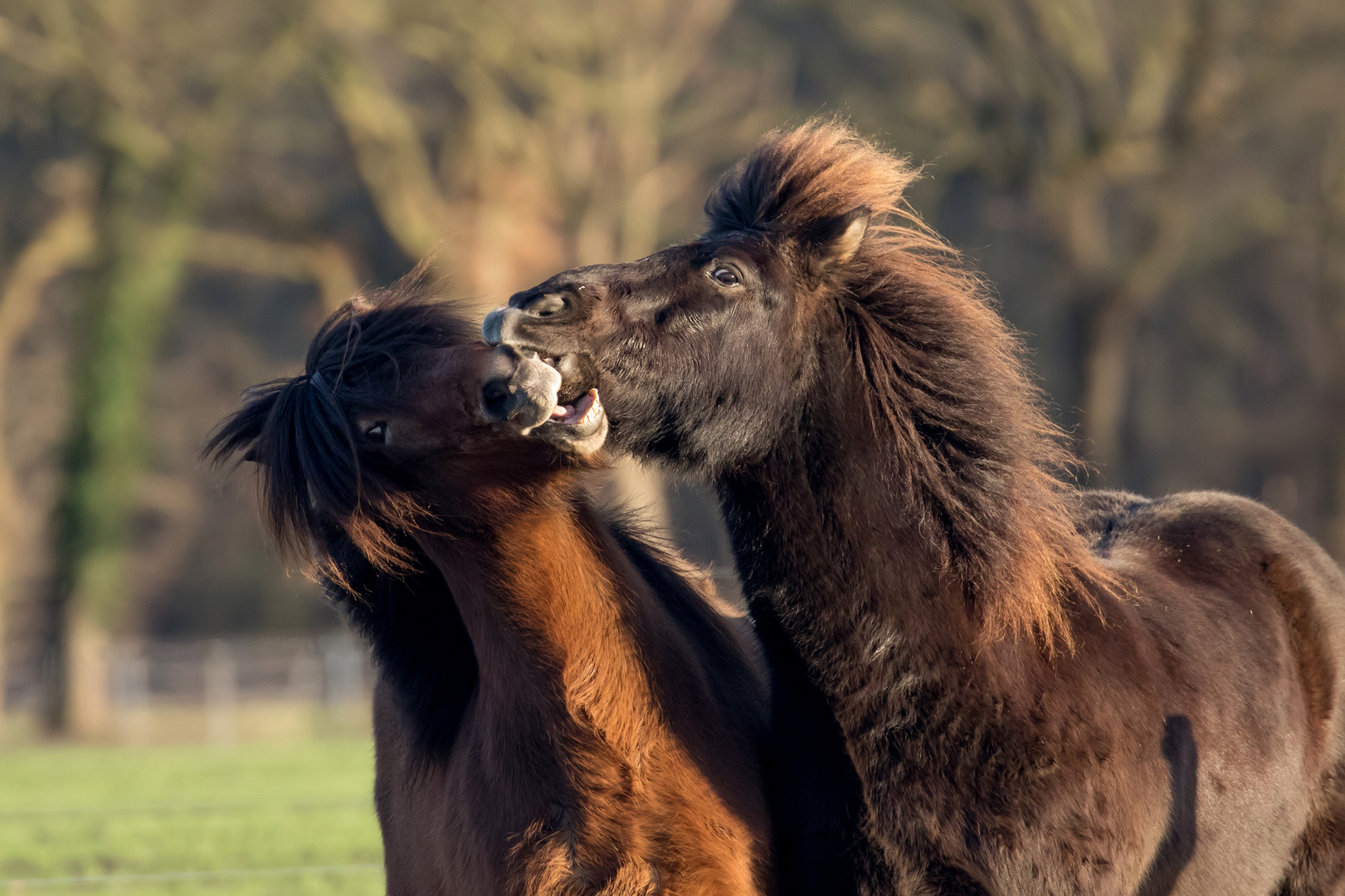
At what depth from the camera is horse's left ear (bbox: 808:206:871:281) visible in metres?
3.99

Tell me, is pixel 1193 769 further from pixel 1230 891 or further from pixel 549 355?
pixel 549 355

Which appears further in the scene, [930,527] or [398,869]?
[398,869]

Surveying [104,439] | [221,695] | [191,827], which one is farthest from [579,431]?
[221,695]

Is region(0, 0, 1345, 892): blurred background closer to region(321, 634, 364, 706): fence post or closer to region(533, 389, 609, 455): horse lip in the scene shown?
region(321, 634, 364, 706): fence post

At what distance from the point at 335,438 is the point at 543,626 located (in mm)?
738

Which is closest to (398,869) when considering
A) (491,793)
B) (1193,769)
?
(491,793)

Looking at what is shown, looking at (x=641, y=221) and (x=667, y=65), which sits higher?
(x=667, y=65)

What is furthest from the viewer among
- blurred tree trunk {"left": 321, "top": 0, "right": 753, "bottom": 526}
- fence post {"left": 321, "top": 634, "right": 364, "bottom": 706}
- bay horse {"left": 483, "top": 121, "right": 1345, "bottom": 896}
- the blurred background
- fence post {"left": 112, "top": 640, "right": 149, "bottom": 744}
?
fence post {"left": 321, "top": 634, "right": 364, "bottom": 706}

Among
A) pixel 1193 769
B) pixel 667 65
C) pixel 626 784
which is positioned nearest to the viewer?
pixel 626 784

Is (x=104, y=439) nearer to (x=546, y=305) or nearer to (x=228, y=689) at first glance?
(x=228, y=689)

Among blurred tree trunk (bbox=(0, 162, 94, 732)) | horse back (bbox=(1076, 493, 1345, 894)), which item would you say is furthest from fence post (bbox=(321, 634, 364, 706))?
horse back (bbox=(1076, 493, 1345, 894))

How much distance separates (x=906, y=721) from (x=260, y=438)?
6.22 ft

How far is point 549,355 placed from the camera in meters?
A: 3.73

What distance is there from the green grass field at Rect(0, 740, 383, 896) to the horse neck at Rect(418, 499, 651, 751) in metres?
3.61
